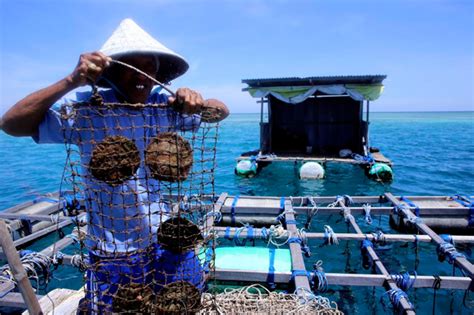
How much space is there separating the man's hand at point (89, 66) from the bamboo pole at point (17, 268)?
1162 millimetres

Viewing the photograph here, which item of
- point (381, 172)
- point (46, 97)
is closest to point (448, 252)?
point (46, 97)

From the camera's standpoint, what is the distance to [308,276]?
432cm

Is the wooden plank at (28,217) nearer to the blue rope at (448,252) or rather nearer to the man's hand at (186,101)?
the man's hand at (186,101)

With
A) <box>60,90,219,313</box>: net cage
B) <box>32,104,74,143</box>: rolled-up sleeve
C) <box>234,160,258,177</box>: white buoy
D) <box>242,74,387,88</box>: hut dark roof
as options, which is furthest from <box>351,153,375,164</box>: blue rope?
<box>32,104,74,143</box>: rolled-up sleeve

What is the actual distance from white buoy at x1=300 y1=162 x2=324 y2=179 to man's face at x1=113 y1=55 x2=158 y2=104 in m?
13.0

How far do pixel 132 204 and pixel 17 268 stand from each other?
0.93 m

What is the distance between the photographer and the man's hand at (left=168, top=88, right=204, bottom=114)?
2330 millimetres

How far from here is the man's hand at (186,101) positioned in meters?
2.33

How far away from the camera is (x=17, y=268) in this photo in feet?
7.52

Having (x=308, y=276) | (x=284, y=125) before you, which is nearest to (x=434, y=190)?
(x=284, y=125)

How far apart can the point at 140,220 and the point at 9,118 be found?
1222 mm

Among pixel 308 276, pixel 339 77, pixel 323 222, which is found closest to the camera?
pixel 308 276

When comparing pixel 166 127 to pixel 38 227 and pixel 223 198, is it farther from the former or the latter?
pixel 38 227

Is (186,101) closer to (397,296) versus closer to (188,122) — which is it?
(188,122)
